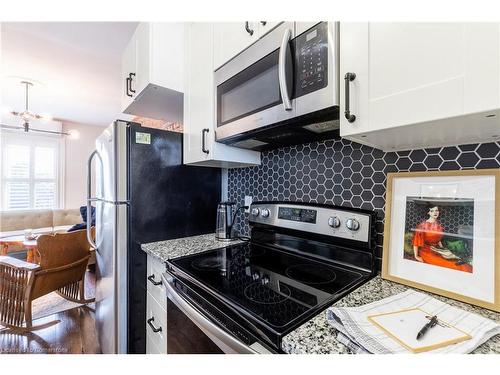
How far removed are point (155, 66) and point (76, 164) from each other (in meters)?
4.76

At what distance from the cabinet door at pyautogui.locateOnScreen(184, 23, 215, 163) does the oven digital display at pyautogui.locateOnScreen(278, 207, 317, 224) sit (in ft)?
1.64

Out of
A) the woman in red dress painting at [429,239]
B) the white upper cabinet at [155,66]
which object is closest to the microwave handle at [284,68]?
the woman in red dress painting at [429,239]

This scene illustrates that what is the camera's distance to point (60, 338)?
197 cm

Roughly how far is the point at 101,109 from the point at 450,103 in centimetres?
477

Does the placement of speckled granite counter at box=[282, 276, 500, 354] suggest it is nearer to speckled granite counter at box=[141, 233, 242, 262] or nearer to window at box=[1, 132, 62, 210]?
speckled granite counter at box=[141, 233, 242, 262]

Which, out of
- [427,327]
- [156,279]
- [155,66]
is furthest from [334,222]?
[155,66]

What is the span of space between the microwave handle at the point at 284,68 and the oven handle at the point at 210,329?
0.76 meters

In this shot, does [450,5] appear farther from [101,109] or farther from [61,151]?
[61,151]

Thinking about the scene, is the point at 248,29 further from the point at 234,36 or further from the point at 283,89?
the point at 283,89

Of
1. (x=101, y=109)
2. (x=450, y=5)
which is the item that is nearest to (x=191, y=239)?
(x=450, y=5)

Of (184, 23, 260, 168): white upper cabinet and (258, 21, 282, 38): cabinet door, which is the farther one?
(184, 23, 260, 168): white upper cabinet

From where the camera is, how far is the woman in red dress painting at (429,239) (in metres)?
0.81

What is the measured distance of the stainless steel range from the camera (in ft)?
2.19

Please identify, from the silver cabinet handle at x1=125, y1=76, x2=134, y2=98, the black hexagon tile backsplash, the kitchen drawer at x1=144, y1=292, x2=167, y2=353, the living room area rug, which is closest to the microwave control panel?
the black hexagon tile backsplash
